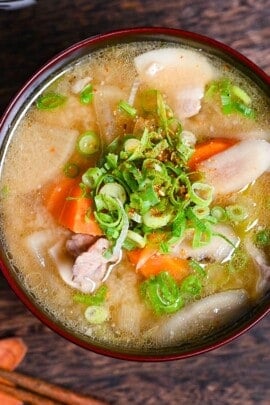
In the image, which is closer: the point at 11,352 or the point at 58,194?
the point at 58,194

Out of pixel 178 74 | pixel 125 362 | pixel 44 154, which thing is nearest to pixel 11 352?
pixel 125 362

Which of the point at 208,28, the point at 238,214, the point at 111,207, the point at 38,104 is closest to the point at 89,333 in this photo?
the point at 111,207

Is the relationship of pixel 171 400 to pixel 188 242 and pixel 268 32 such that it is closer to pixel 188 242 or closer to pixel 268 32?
pixel 188 242

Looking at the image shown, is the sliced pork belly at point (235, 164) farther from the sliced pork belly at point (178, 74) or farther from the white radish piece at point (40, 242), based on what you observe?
the white radish piece at point (40, 242)

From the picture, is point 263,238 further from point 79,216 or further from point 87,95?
point 87,95

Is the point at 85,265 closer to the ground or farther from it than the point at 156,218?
closer to the ground

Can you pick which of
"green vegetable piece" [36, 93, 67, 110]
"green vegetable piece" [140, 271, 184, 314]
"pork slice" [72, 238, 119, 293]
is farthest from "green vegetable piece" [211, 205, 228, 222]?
"green vegetable piece" [36, 93, 67, 110]
